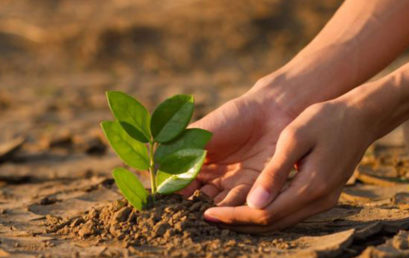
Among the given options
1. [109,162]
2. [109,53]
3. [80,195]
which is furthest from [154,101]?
[80,195]

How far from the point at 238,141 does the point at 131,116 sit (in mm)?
552

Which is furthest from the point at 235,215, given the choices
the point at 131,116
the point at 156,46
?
the point at 156,46

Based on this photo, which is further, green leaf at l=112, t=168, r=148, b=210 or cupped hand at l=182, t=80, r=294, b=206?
cupped hand at l=182, t=80, r=294, b=206

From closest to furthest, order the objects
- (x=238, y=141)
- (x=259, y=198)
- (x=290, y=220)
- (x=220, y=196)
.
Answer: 1. (x=259, y=198)
2. (x=290, y=220)
3. (x=220, y=196)
4. (x=238, y=141)

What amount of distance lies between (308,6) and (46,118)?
3290 millimetres

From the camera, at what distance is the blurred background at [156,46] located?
218 inches

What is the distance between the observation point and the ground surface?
1.76 meters

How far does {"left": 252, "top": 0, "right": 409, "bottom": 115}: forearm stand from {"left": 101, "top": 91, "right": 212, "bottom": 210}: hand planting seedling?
628 millimetres

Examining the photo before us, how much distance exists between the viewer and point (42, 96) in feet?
16.9

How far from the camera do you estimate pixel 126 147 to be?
6.12 feet

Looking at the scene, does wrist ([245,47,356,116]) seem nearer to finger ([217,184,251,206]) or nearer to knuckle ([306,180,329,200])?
finger ([217,184,251,206])

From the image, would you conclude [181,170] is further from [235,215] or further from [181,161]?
[235,215]

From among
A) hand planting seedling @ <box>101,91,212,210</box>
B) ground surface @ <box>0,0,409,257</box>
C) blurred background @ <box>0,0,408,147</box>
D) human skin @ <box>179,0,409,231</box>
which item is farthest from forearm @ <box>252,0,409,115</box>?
blurred background @ <box>0,0,408,147</box>

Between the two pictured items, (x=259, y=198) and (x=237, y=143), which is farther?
(x=237, y=143)
